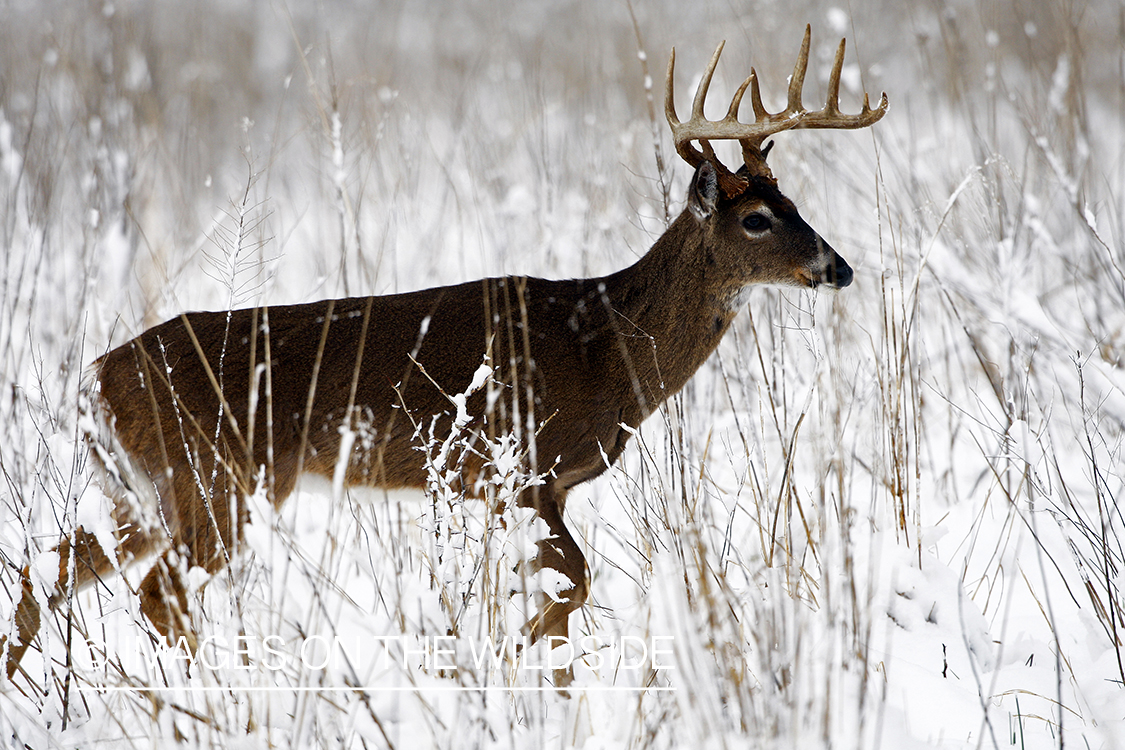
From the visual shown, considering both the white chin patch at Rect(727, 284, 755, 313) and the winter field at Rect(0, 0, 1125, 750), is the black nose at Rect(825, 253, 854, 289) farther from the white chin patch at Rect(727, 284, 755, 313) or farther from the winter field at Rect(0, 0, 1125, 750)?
the white chin patch at Rect(727, 284, 755, 313)

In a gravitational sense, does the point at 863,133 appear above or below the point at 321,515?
above

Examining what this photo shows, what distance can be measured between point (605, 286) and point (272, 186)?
6832 mm

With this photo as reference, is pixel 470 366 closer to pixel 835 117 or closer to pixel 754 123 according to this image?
pixel 754 123

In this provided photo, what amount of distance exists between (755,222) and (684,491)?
103 cm

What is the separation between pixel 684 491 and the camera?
261cm

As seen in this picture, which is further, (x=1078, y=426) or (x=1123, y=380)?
(x=1078, y=426)

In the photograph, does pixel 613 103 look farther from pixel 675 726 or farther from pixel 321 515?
pixel 675 726

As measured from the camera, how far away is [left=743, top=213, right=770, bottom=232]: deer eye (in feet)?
10.5

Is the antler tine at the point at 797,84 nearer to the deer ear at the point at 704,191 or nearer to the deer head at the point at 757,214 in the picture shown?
the deer head at the point at 757,214

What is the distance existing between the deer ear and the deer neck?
0.21 feet

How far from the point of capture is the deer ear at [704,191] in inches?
125

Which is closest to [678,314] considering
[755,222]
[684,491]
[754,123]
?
[755,222]

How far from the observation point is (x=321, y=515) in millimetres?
3879

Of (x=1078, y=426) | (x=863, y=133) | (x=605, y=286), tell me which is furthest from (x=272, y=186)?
(x=1078, y=426)
